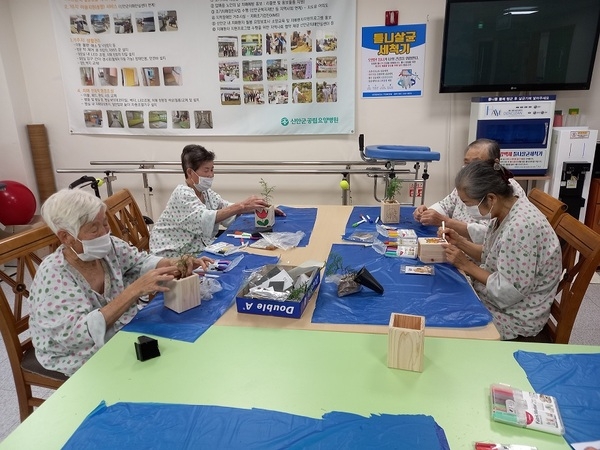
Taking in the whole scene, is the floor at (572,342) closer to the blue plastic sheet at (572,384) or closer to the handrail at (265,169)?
the handrail at (265,169)

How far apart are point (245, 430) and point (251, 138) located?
3.26 metres

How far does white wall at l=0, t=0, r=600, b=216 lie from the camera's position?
3512mm

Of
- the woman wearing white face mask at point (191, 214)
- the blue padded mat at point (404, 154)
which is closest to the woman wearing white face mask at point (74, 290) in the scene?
the woman wearing white face mask at point (191, 214)

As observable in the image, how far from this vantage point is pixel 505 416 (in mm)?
933

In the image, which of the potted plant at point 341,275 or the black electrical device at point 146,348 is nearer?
the black electrical device at point 146,348

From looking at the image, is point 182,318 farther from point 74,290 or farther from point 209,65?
point 209,65

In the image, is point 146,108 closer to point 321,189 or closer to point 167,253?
point 321,189

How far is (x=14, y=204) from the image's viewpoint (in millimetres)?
3621

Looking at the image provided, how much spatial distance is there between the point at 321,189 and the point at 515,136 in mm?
1651

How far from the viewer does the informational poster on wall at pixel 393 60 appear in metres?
3.48

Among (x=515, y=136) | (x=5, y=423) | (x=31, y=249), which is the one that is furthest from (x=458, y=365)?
(x=515, y=136)

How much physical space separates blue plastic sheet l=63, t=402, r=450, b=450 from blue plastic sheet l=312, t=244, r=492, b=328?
44 cm

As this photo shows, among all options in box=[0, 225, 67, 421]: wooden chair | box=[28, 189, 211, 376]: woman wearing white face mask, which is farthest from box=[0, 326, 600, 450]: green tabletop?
box=[0, 225, 67, 421]: wooden chair

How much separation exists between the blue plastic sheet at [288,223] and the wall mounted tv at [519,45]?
1.68m
